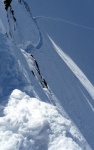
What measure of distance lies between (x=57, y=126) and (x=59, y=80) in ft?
8.48

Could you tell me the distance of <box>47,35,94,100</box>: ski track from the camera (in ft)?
22.2

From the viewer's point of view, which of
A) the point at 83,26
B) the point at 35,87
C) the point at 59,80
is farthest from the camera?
the point at 83,26

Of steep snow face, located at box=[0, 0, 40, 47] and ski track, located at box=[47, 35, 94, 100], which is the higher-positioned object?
steep snow face, located at box=[0, 0, 40, 47]

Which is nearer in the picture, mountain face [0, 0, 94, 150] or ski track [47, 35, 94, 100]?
mountain face [0, 0, 94, 150]

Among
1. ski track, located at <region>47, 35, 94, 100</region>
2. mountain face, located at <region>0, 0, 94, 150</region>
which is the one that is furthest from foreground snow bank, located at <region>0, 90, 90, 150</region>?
ski track, located at <region>47, 35, 94, 100</region>

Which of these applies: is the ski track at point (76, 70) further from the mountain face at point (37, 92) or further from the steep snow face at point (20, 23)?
the steep snow face at point (20, 23)

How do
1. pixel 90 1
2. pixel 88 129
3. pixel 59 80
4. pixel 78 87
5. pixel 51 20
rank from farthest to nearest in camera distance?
pixel 90 1, pixel 51 20, pixel 78 87, pixel 59 80, pixel 88 129

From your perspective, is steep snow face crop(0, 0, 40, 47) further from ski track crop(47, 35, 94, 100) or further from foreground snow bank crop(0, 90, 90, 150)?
foreground snow bank crop(0, 90, 90, 150)

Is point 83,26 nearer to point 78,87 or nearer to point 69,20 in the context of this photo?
point 69,20

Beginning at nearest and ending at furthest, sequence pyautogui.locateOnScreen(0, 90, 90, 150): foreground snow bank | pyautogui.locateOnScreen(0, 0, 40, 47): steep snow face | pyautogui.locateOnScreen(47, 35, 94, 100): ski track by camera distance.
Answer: pyautogui.locateOnScreen(0, 90, 90, 150): foreground snow bank, pyautogui.locateOnScreen(0, 0, 40, 47): steep snow face, pyautogui.locateOnScreen(47, 35, 94, 100): ski track

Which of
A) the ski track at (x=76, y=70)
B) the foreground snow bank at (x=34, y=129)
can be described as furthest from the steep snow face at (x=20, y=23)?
the foreground snow bank at (x=34, y=129)

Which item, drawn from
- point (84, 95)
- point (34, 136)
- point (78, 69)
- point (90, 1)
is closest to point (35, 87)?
point (34, 136)

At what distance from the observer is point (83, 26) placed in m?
8.48

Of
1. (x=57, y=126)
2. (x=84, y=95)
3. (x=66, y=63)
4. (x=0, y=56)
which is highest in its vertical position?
(x=0, y=56)
